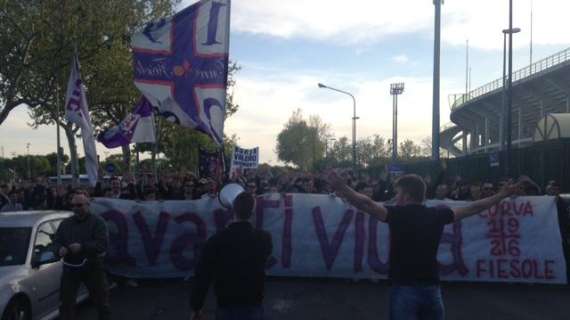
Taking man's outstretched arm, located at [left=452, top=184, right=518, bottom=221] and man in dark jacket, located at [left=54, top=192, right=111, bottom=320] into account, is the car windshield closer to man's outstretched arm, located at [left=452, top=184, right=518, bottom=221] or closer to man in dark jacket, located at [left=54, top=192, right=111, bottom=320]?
man in dark jacket, located at [left=54, top=192, right=111, bottom=320]

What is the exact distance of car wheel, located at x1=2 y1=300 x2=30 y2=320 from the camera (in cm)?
612

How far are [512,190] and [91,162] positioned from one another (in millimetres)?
8120

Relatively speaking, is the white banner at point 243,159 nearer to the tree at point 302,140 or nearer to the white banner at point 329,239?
the white banner at point 329,239

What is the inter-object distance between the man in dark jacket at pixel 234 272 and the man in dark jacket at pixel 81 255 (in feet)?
9.59

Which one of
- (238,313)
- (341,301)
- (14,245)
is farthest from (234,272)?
(341,301)

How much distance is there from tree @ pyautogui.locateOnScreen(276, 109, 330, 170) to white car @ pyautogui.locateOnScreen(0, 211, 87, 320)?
3576 inches

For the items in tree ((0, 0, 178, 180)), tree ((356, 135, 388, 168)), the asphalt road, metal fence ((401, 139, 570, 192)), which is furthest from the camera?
tree ((356, 135, 388, 168))

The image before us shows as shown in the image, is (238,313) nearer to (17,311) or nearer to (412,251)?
(412,251)

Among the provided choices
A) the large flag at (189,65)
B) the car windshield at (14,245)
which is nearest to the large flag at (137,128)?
the large flag at (189,65)

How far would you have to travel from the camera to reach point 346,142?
327 ft

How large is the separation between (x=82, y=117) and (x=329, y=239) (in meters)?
5.16

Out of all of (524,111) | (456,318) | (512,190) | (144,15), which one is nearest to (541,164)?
(456,318)

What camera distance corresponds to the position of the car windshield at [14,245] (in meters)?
6.78

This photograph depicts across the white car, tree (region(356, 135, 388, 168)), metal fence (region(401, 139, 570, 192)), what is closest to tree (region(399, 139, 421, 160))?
tree (region(356, 135, 388, 168))
